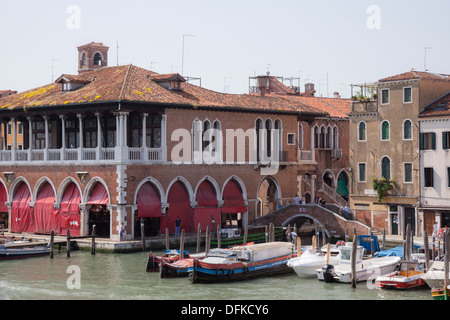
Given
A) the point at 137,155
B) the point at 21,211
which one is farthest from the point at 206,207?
the point at 21,211

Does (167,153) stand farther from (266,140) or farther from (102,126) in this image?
(266,140)

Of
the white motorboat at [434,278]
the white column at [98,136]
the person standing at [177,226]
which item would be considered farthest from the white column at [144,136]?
the white motorboat at [434,278]

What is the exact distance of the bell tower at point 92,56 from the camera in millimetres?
49469

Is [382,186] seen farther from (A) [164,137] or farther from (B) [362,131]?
(A) [164,137]

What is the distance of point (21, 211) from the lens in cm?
4209

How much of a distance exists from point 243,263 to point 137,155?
9.72 m

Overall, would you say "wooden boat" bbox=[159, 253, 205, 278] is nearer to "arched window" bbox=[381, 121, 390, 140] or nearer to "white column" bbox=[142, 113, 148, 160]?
"white column" bbox=[142, 113, 148, 160]

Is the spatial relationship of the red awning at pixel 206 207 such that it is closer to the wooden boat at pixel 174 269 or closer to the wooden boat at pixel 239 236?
the wooden boat at pixel 239 236

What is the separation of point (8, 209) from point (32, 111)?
4.93m

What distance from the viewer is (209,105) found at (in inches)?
1614

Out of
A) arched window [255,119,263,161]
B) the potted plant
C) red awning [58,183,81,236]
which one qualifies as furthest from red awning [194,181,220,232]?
the potted plant

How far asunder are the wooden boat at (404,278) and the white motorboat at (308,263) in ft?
8.83
